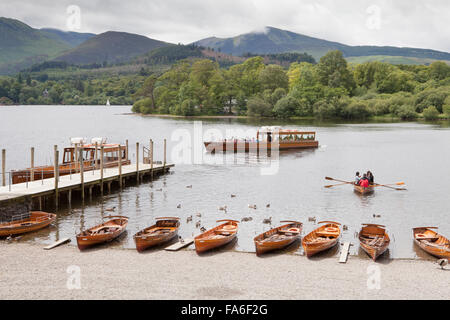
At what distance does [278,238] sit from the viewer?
28.6m

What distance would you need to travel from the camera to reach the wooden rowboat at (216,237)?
2705 cm

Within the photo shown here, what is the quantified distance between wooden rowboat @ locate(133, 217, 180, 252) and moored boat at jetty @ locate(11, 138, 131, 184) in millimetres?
15867

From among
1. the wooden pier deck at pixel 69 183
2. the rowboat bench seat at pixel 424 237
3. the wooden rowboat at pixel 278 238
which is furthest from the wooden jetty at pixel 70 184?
the rowboat bench seat at pixel 424 237

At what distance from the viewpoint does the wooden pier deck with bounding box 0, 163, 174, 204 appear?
116 ft

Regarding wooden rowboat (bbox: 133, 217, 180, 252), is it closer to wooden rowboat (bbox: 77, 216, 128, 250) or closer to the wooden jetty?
wooden rowboat (bbox: 77, 216, 128, 250)

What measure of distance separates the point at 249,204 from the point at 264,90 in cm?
15956

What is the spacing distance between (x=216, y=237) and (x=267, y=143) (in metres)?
57.6

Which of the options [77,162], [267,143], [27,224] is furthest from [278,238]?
[267,143]

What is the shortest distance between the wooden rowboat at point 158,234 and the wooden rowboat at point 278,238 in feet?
18.6

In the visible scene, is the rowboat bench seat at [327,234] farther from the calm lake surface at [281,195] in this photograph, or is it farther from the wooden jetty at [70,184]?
the wooden jetty at [70,184]

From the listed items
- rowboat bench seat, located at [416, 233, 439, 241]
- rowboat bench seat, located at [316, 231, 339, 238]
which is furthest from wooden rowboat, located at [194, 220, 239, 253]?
rowboat bench seat, located at [416, 233, 439, 241]
